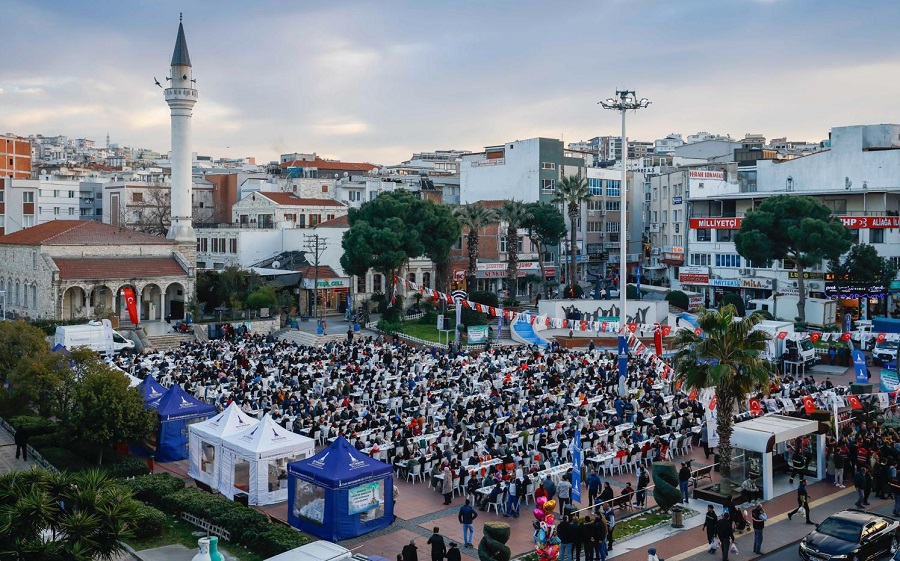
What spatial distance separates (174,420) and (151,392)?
1527 millimetres

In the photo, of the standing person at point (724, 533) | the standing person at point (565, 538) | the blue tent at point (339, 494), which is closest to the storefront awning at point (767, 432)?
the standing person at point (724, 533)

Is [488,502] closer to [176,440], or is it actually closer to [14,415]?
[176,440]

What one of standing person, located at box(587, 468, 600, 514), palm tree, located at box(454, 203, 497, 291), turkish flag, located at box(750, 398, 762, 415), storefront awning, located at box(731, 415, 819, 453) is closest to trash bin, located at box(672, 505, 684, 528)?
standing person, located at box(587, 468, 600, 514)

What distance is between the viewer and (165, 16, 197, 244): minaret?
59.8 metres

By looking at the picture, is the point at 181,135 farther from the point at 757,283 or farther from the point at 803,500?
the point at 803,500

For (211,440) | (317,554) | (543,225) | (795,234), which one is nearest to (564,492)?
(317,554)

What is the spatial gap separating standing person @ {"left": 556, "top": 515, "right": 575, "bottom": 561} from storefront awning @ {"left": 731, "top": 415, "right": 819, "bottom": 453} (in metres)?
6.56

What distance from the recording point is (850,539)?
17312mm

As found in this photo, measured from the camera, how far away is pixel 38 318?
2028 inches

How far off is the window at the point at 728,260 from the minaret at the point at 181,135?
39.8 meters

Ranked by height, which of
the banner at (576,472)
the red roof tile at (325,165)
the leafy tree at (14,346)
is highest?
the red roof tile at (325,165)

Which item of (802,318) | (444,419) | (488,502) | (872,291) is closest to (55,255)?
(444,419)

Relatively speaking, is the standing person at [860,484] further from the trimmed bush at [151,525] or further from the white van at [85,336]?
the white van at [85,336]

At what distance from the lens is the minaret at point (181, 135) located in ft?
196
